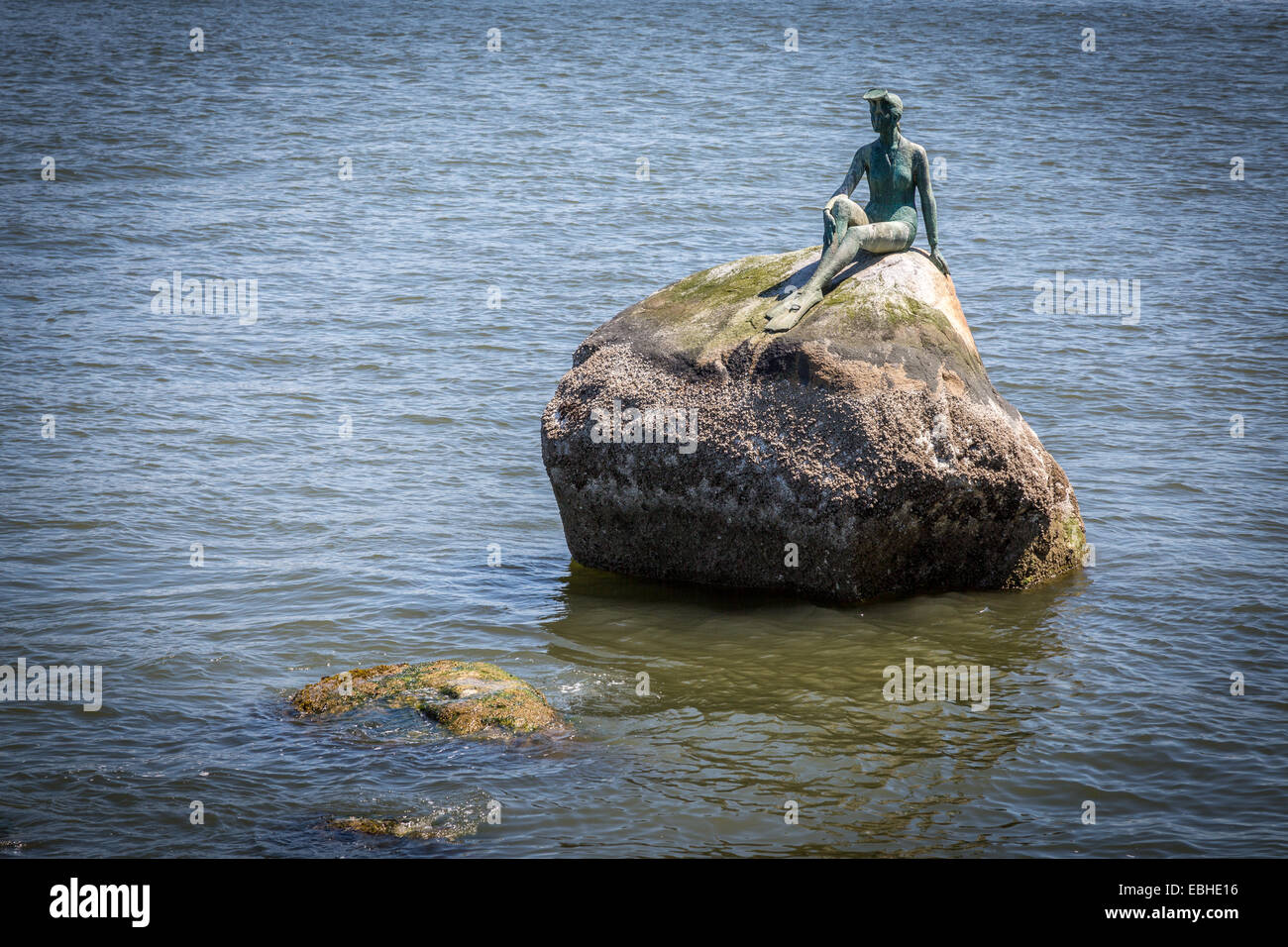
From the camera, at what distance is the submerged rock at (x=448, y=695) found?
25.8 ft

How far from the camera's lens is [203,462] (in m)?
13.3

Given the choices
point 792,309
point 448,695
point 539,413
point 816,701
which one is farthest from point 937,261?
point 539,413

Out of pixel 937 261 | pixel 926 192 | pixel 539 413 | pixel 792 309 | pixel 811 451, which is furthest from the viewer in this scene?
pixel 539 413

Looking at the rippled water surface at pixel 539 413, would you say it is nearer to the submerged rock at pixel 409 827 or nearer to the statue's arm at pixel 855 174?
the submerged rock at pixel 409 827

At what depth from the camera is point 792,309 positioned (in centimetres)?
984

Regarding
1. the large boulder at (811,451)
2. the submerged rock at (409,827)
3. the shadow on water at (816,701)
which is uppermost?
the large boulder at (811,451)

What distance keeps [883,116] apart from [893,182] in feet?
1.77

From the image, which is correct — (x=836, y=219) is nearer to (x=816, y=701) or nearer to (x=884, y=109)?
(x=884, y=109)

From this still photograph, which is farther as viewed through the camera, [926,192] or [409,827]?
[926,192]

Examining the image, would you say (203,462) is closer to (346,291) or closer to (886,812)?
(346,291)

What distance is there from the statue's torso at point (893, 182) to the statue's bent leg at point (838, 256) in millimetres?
110

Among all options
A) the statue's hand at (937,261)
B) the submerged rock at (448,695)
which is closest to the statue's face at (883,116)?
the statue's hand at (937,261)

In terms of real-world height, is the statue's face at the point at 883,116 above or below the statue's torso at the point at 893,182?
above

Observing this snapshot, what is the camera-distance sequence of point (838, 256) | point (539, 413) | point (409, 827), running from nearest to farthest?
point (409, 827) < point (838, 256) < point (539, 413)
